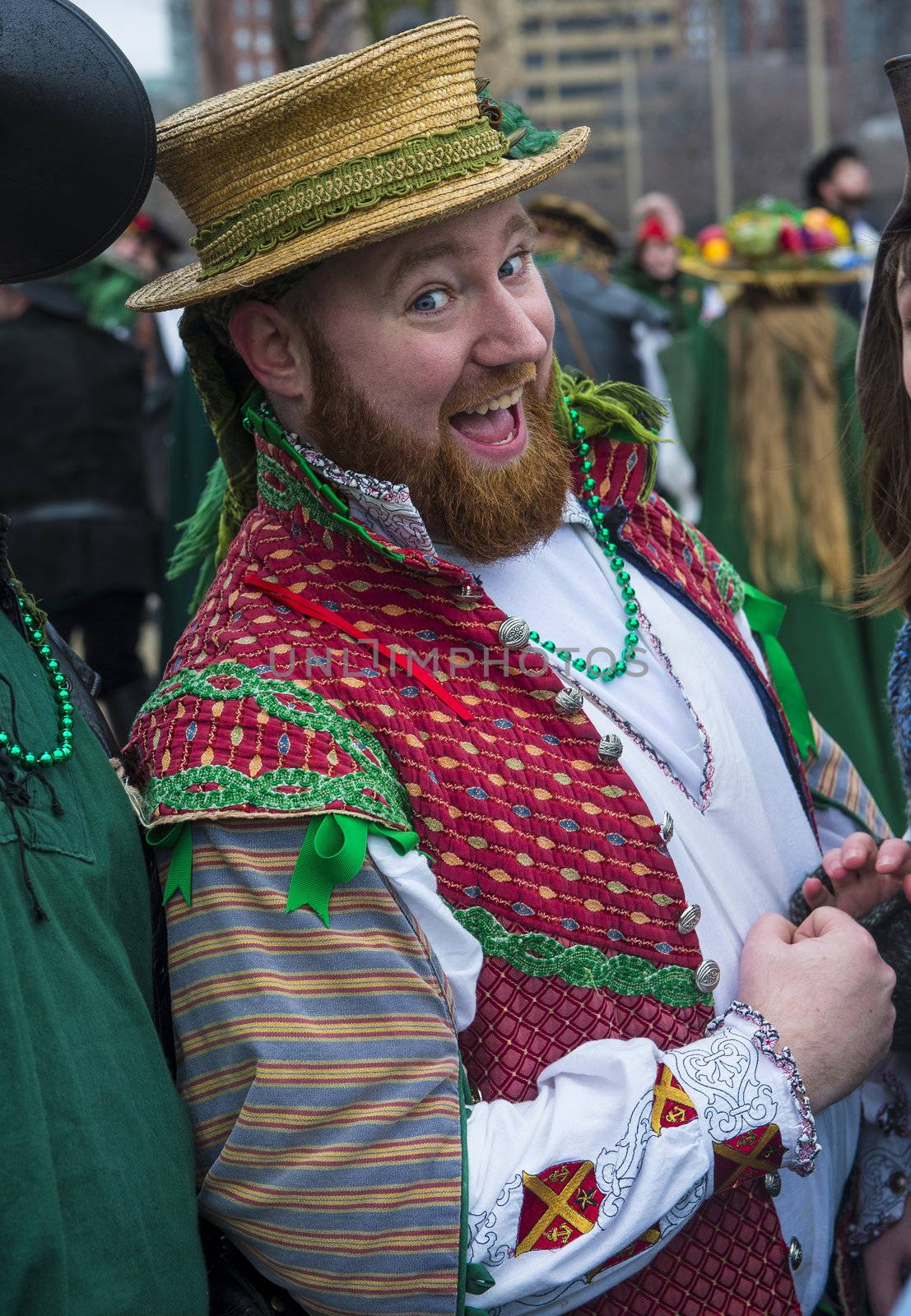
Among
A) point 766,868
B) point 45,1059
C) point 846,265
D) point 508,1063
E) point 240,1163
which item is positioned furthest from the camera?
point 846,265

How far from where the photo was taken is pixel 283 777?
1.68m

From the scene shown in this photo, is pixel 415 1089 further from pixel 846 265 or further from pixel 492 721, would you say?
pixel 846 265

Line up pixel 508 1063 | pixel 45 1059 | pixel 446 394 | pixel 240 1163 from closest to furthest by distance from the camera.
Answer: pixel 45 1059, pixel 240 1163, pixel 508 1063, pixel 446 394

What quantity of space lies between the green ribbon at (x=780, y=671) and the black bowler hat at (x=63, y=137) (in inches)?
48.3

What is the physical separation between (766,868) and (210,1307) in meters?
0.92

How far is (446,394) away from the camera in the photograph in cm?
189

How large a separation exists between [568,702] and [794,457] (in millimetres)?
3377

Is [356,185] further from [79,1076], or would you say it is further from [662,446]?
[662,446]

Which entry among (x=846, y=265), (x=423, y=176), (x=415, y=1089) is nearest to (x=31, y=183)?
(x=423, y=176)

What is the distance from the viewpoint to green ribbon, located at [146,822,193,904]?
1.67 metres

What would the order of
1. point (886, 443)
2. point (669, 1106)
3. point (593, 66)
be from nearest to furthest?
point (669, 1106) → point (886, 443) → point (593, 66)

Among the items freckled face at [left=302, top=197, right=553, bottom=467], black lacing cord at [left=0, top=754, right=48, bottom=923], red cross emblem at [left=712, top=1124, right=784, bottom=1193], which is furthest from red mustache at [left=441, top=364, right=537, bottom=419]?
red cross emblem at [left=712, top=1124, right=784, bottom=1193]

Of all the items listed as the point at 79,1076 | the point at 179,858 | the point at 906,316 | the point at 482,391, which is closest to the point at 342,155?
the point at 482,391

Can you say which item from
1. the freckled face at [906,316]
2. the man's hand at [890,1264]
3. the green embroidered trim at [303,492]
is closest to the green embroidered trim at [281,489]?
the green embroidered trim at [303,492]
